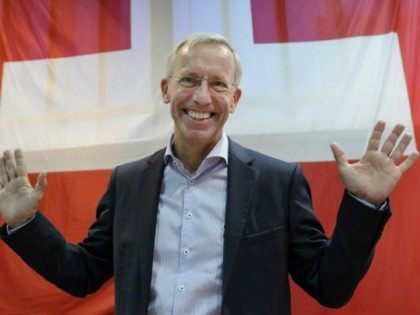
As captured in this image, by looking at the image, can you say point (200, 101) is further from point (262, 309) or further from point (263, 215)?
point (262, 309)

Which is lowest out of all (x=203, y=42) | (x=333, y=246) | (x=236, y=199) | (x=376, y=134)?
(x=333, y=246)

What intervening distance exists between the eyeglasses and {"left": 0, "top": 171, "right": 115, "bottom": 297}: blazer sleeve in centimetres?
34

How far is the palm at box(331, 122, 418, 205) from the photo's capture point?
827 mm

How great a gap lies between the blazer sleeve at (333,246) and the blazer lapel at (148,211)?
327mm

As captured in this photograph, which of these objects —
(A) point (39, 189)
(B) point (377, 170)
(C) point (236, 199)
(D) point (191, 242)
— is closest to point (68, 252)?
(A) point (39, 189)

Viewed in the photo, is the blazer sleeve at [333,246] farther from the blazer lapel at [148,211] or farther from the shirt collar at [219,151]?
the blazer lapel at [148,211]

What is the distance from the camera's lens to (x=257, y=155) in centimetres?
106

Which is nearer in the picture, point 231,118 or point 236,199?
point 236,199

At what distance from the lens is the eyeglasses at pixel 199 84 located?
3.30ft

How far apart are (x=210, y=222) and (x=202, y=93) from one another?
0.31m

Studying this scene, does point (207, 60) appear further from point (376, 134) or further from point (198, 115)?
point (376, 134)

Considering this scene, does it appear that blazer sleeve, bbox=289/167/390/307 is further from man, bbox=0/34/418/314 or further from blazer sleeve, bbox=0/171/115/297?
blazer sleeve, bbox=0/171/115/297

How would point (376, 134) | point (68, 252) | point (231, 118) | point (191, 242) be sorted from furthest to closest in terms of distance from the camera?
point (231, 118)
point (68, 252)
point (191, 242)
point (376, 134)

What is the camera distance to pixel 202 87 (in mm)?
993
